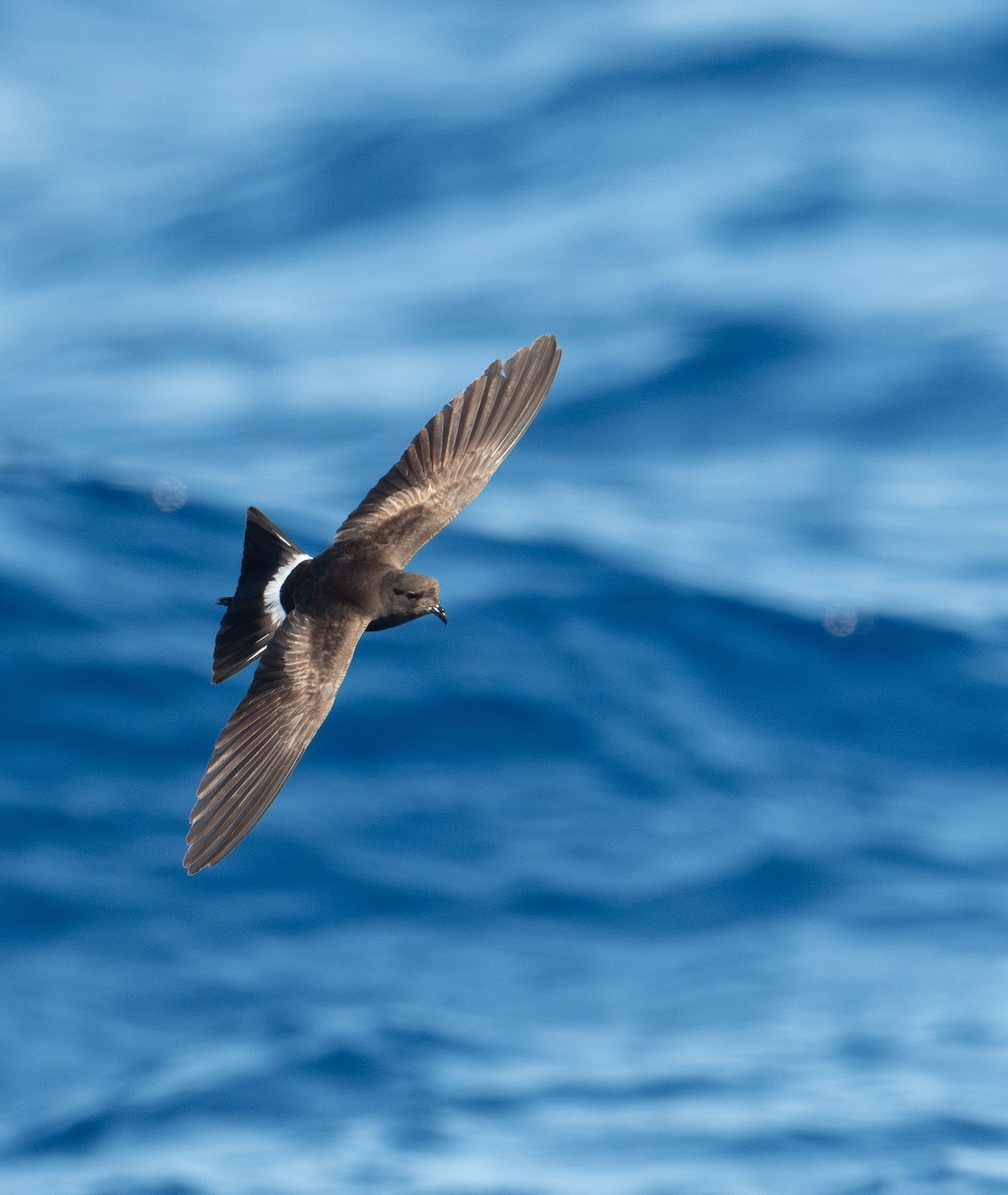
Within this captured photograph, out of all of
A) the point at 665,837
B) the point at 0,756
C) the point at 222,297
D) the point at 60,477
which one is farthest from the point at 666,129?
the point at 0,756

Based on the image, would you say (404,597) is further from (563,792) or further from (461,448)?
(563,792)

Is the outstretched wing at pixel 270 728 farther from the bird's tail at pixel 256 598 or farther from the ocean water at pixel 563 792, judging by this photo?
the ocean water at pixel 563 792

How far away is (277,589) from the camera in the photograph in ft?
25.2

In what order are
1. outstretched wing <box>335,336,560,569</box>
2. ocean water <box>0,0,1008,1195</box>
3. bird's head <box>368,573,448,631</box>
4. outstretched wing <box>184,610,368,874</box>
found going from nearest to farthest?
outstretched wing <box>184,610,368,874</box>
bird's head <box>368,573,448,631</box>
outstretched wing <box>335,336,560,569</box>
ocean water <box>0,0,1008,1195</box>

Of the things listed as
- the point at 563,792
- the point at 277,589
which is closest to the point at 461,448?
the point at 277,589

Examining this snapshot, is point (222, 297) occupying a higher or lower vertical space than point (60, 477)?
higher

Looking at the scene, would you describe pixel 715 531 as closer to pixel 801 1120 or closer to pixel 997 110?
pixel 801 1120

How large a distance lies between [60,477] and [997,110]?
12.7 meters

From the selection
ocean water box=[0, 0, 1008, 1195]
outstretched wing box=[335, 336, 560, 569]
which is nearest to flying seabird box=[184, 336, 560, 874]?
outstretched wing box=[335, 336, 560, 569]

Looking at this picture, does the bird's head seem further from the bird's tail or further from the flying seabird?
the bird's tail

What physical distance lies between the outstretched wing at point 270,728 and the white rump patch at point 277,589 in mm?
409

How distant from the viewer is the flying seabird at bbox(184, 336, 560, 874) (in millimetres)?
6609

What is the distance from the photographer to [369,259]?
75.9 feet

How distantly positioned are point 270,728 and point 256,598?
1.04 meters
